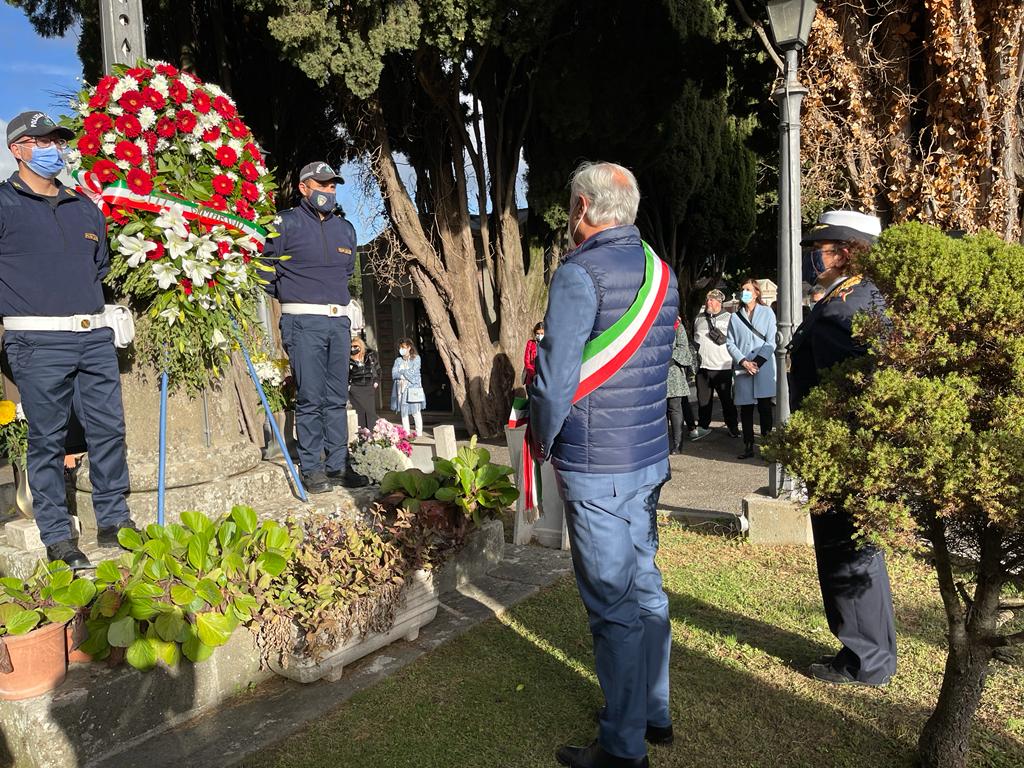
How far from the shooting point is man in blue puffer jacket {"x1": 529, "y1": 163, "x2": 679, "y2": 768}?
2.60 m

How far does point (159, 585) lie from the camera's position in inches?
128

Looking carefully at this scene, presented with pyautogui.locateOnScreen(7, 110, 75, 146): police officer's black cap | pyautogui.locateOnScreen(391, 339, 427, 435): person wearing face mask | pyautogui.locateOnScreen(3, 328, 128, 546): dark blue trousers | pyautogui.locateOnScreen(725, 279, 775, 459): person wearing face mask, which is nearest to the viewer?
pyautogui.locateOnScreen(7, 110, 75, 146): police officer's black cap

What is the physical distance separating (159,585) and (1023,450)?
3106 millimetres

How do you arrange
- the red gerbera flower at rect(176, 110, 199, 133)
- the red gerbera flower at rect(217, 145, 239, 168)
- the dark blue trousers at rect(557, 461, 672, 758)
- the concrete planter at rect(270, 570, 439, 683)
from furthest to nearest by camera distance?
the red gerbera flower at rect(217, 145, 239, 168) → the red gerbera flower at rect(176, 110, 199, 133) → the concrete planter at rect(270, 570, 439, 683) → the dark blue trousers at rect(557, 461, 672, 758)

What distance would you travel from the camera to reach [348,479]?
5289 millimetres

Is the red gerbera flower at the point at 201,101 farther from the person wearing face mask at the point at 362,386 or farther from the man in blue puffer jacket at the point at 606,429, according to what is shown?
the person wearing face mask at the point at 362,386

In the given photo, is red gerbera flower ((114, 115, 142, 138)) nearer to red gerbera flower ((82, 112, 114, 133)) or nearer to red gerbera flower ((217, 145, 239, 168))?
red gerbera flower ((82, 112, 114, 133))

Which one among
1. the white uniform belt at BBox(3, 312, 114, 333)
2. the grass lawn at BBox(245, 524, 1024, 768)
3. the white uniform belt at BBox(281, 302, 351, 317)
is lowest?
the grass lawn at BBox(245, 524, 1024, 768)

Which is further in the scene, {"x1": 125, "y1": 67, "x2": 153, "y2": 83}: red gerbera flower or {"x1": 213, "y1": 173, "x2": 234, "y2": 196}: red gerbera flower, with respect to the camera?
{"x1": 213, "y1": 173, "x2": 234, "y2": 196}: red gerbera flower

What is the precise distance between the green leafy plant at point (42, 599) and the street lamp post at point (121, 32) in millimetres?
2821

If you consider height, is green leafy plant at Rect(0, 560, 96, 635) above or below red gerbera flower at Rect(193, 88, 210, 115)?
below

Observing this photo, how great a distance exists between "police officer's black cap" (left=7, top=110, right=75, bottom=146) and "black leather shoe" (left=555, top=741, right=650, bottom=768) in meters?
3.54

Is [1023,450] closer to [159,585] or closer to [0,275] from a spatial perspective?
[159,585]

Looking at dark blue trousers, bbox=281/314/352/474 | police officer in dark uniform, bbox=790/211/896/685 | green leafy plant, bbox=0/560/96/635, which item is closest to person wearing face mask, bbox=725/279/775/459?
dark blue trousers, bbox=281/314/352/474
